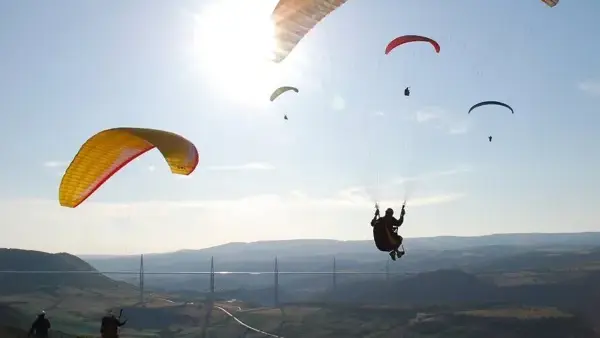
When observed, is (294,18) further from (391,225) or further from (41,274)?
(41,274)

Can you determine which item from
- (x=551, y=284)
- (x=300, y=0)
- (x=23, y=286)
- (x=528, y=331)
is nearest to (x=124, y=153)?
(x=300, y=0)

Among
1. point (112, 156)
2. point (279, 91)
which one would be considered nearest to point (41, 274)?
point (279, 91)

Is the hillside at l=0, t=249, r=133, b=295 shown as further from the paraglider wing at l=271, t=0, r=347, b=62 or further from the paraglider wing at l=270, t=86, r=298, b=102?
the paraglider wing at l=271, t=0, r=347, b=62

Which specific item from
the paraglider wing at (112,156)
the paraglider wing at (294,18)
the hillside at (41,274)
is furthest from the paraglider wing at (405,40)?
the hillside at (41,274)

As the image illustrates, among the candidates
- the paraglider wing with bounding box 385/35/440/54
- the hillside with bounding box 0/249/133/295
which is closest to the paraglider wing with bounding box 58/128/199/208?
the paraglider wing with bounding box 385/35/440/54

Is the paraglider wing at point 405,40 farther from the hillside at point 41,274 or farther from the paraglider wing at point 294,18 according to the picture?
the hillside at point 41,274
